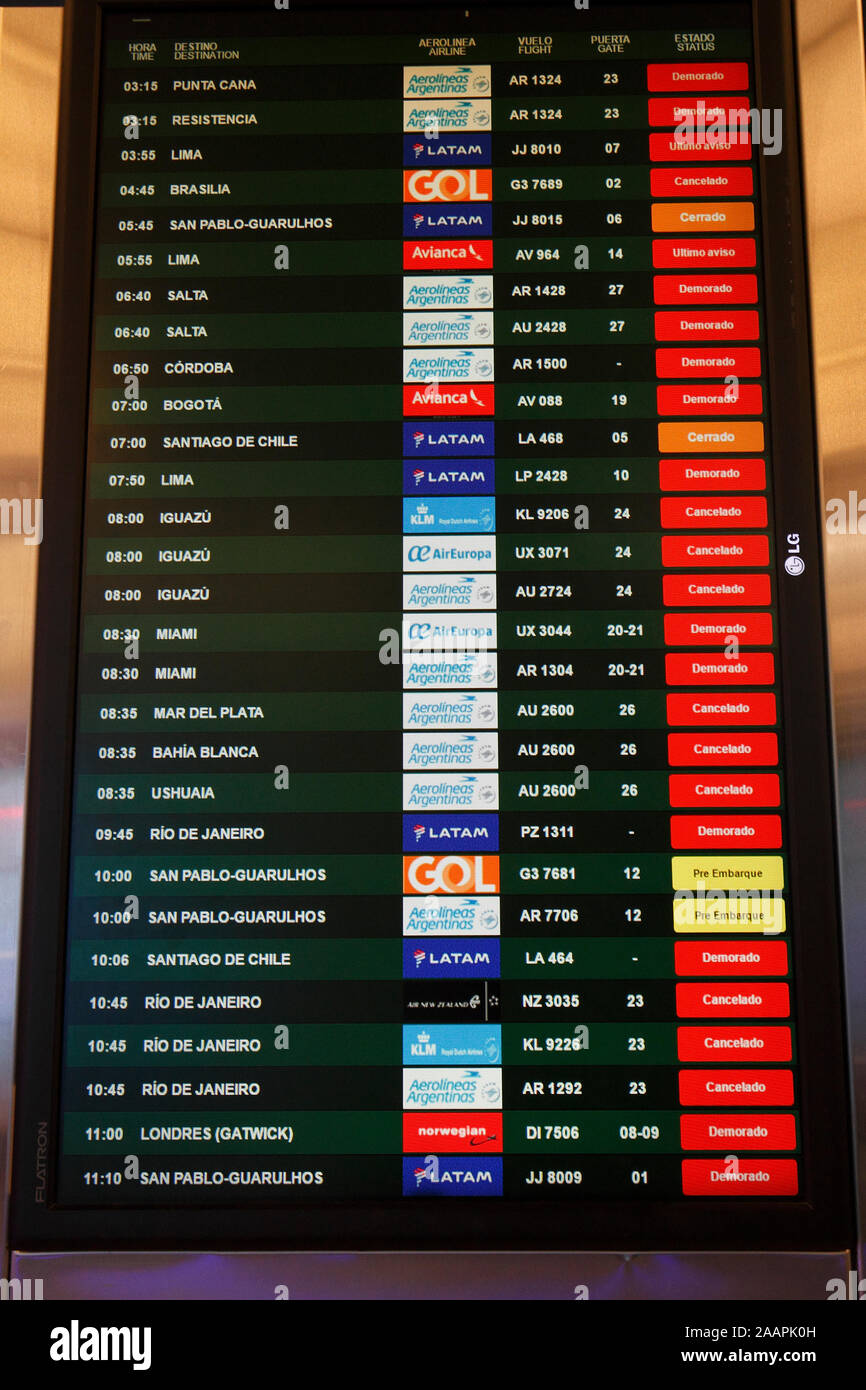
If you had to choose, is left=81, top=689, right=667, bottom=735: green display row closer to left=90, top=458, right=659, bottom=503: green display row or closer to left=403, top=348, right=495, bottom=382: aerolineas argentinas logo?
left=90, top=458, right=659, bottom=503: green display row

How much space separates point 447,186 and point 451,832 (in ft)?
3.11

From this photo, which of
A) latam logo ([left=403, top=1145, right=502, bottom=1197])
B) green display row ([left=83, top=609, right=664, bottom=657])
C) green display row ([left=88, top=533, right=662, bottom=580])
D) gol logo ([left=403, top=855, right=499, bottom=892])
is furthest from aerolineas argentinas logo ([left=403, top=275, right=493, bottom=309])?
latam logo ([left=403, top=1145, right=502, bottom=1197])

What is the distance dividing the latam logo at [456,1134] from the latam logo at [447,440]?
0.90 meters

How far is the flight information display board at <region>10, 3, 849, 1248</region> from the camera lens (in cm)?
143

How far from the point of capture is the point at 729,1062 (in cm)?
143

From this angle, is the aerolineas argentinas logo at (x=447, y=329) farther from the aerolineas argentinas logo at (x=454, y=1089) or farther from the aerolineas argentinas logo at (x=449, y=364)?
the aerolineas argentinas logo at (x=454, y=1089)

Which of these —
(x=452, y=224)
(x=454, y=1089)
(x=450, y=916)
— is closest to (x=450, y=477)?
(x=452, y=224)

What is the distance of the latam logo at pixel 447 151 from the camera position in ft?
5.33

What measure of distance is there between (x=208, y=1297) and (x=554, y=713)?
888mm

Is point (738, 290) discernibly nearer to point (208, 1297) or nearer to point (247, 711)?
point (247, 711)

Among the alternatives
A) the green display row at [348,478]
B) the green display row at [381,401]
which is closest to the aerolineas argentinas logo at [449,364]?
the green display row at [381,401]

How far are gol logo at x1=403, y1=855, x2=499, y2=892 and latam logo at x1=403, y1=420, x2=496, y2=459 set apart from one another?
1.86 feet

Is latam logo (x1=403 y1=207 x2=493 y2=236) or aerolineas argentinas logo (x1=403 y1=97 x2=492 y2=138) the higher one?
aerolineas argentinas logo (x1=403 y1=97 x2=492 y2=138)

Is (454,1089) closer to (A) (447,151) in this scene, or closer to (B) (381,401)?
(B) (381,401)
